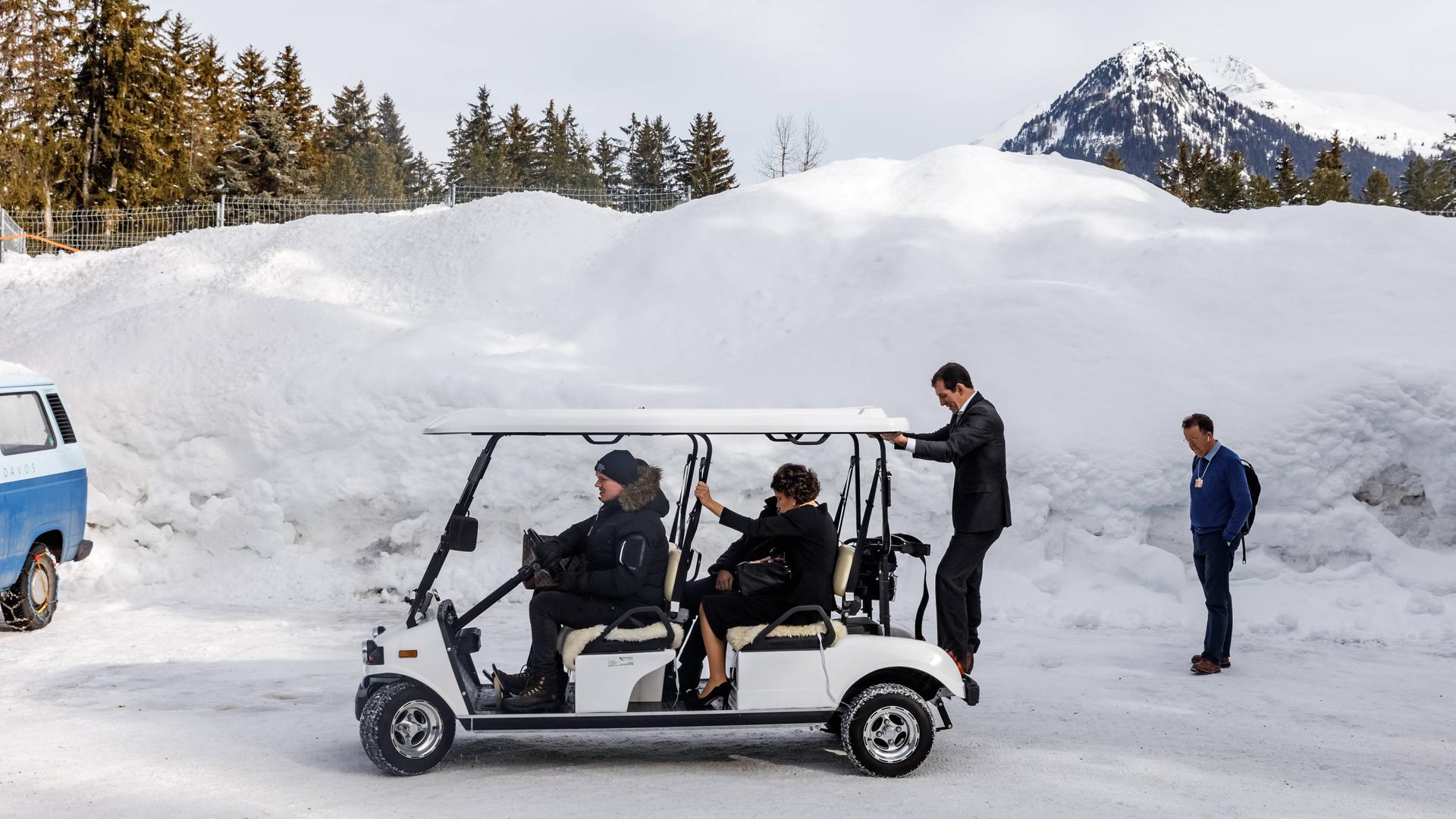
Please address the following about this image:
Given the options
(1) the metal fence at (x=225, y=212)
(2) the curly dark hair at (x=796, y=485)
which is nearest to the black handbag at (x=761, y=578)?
(2) the curly dark hair at (x=796, y=485)

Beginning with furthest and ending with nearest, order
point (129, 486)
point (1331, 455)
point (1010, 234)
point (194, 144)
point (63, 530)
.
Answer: point (194, 144)
point (1010, 234)
point (129, 486)
point (1331, 455)
point (63, 530)

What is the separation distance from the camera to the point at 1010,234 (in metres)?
19.1

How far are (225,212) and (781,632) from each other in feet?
81.6

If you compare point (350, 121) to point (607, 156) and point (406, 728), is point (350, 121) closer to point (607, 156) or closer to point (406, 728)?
point (607, 156)

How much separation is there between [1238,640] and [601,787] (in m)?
6.17

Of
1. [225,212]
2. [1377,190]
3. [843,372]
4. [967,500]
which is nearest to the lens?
[967,500]

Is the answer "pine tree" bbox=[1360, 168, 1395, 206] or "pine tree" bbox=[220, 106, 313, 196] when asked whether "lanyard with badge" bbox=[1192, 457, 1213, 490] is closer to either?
"pine tree" bbox=[220, 106, 313, 196]

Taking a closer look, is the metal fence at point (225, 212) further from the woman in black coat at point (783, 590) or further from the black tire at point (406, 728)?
the black tire at point (406, 728)

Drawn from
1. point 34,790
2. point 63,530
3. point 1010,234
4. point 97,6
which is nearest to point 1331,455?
point 1010,234

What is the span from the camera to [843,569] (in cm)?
662

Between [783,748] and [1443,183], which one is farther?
[1443,183]

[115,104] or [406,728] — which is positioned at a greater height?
[115,104]

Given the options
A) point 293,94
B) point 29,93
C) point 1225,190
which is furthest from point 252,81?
point 1225,190

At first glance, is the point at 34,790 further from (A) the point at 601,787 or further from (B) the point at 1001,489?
(B) the point at 1001,489
